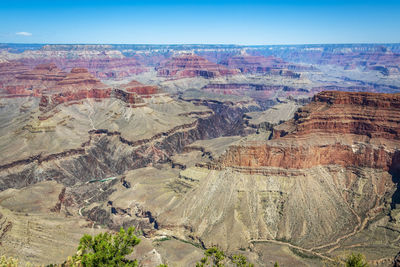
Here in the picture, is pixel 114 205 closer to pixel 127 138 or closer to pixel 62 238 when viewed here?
pixel 62 238

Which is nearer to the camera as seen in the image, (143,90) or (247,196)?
(247,196)

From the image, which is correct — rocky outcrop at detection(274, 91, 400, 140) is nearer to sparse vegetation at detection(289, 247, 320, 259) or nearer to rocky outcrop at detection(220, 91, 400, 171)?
rocky outcrop at detection(220, 91, 400, 171)

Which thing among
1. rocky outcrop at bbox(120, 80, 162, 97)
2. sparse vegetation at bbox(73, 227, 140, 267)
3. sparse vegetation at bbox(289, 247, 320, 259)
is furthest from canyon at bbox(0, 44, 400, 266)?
rocky outcrop at bbox(120, 80, 162, 97)

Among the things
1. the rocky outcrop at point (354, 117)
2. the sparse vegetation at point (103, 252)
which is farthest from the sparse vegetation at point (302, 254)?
the sparse vegetation at point (103, 252)

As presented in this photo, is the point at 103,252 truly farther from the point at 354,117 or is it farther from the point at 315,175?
the point at 354,117

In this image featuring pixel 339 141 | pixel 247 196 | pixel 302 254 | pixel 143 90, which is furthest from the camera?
pixel 143 90

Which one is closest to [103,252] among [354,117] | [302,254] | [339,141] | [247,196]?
[302,254]

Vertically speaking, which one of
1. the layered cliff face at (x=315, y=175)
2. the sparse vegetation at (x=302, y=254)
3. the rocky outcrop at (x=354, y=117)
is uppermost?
the rocky outcrop at (x=354, y=117)

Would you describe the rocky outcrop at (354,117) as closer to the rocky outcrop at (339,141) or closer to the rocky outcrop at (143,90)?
the rocky outcrop at (339,141)

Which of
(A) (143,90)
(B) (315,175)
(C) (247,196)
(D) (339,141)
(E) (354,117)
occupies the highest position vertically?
(E) (354,117)

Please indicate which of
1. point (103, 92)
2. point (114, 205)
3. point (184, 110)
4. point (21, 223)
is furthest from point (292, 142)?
point (103, 92)

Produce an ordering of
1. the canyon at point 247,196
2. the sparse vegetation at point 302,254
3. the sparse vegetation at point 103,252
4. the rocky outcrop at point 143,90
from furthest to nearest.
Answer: the rocky outcrop at point 143,90 < the canyon at point 247,196 < the sparse vegetation at point 302,254 < the sparse vegetation at point 103,252
